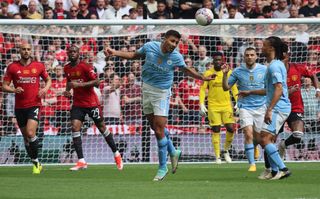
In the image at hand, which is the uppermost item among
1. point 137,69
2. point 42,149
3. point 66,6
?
point 66,6

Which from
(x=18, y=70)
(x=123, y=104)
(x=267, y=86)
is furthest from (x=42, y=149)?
(x=267, y=86)

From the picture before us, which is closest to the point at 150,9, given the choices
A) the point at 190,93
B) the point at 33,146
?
the point at 190,93

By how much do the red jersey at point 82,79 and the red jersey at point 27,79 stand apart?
94cm

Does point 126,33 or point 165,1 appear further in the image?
point 165,1

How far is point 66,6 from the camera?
2562 cm

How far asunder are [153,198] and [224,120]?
34.8ft

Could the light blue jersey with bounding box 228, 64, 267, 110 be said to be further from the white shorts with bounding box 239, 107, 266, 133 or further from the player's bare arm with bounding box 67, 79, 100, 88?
the player's bare arm with bounding box 67, 79, 100, 88

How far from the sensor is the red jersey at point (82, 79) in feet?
63.9

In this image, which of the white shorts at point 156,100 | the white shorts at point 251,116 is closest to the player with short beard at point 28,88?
the white shorts at point 156,100

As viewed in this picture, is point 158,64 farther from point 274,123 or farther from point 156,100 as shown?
point 274,123

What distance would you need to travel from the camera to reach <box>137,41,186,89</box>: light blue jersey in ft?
51.5

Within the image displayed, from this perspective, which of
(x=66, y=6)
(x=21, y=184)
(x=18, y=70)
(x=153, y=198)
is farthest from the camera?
(x=66, y=6)

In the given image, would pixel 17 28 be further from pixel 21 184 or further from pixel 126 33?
pixel 21 184

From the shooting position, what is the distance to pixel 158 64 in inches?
619
